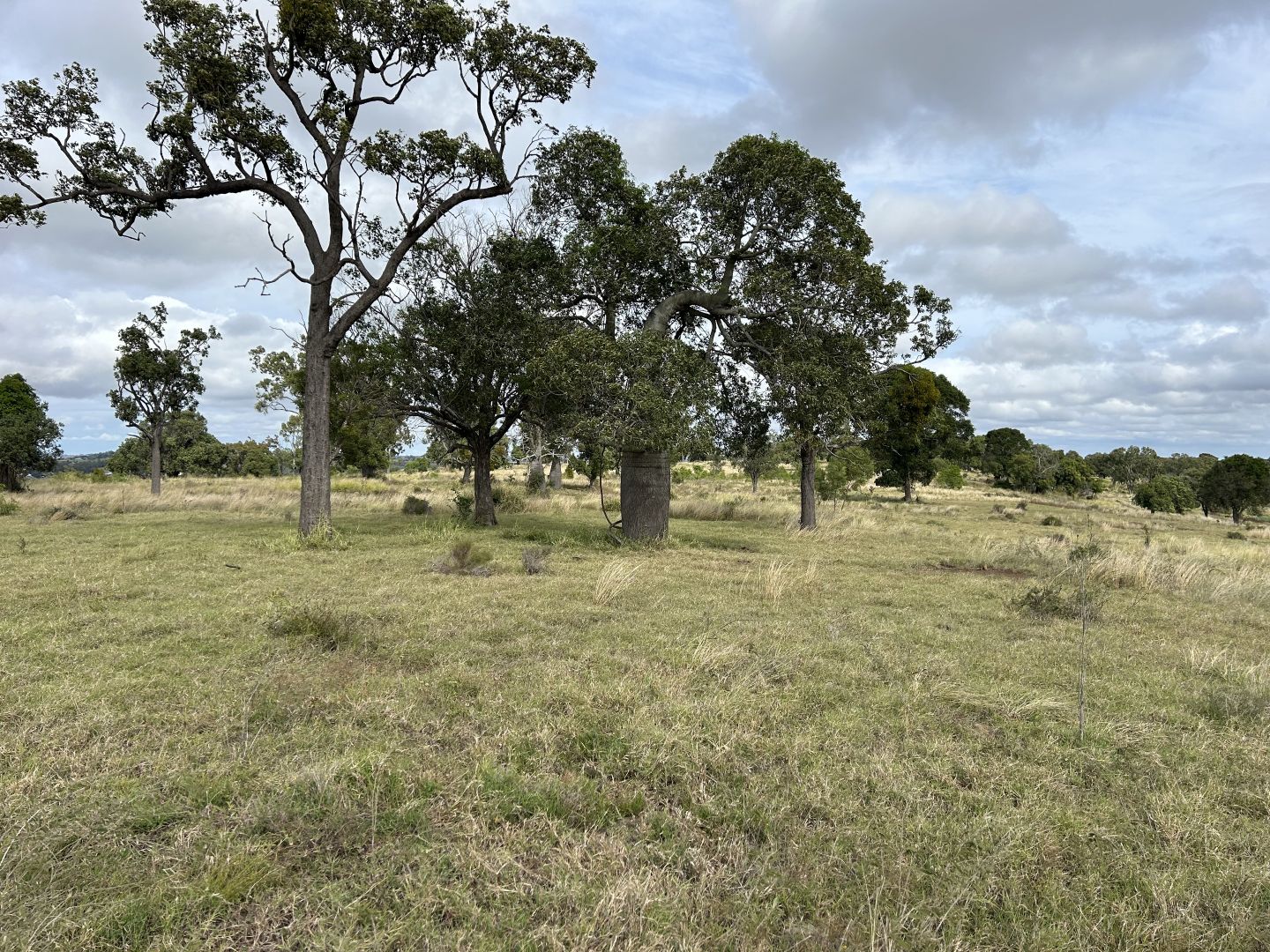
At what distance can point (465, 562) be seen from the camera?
35.2 ft

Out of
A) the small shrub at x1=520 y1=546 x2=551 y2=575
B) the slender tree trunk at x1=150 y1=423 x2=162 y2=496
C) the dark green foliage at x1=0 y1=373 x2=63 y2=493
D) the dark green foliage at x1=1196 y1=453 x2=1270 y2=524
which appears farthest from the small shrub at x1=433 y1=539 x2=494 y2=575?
the dark green foliage at x1=1196 y1=453 x2=1270 y2=524

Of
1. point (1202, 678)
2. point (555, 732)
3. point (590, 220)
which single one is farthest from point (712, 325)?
point (555, 732)

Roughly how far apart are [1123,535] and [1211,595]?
13974 millimetres

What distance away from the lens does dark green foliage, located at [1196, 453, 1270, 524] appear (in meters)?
40.2

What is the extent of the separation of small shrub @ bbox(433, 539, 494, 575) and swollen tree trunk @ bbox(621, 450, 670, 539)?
4745mm

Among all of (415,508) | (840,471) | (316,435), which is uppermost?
(316,435)

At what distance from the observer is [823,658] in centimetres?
Result: 620

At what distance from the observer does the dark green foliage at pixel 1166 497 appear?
44406 millimetres

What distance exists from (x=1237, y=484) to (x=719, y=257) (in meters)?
44.3

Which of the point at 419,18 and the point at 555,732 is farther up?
the point at 419,18

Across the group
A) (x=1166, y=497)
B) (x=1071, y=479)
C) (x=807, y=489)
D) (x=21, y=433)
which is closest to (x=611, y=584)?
(x=807, y=489)

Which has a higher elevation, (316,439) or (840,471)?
(316,439)

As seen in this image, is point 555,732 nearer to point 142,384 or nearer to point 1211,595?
point 1211,595

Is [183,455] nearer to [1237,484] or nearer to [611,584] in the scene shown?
[611,584]
